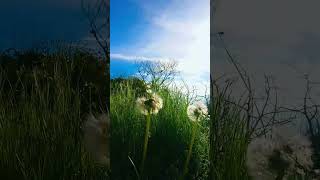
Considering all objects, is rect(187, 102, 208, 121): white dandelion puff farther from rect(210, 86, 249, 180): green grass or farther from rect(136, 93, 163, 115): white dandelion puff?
rect(136, 93, 163, 115): white dandelion puff

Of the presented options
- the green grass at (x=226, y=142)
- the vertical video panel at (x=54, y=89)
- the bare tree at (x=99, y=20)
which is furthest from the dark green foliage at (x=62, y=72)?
the green grass at (x=226, y=142)

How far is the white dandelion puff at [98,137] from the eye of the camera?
164 inches

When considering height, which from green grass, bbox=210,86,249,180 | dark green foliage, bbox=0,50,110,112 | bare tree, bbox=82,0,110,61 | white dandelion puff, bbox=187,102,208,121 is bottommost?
green grass, bbox=210,86,249,180

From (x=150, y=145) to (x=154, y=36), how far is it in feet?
2.73

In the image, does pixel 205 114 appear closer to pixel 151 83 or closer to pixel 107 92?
pixel 151 83

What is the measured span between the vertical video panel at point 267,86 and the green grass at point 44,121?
1036 millimetres

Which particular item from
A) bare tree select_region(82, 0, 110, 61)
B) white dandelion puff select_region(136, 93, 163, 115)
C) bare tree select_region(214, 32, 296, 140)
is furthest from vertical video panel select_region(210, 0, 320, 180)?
bare tree select_region(82, 0, 110, 61)

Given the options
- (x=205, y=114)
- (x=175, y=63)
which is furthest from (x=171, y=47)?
(x=205, y=114)

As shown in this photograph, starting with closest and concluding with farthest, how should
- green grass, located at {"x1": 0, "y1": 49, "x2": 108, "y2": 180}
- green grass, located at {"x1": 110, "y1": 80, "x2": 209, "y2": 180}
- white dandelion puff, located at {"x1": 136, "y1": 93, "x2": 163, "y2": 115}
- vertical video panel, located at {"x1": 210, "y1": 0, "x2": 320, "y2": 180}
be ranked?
green grass, located at {"x1": 0, "y1": 49, "x2": 108, "y2": 180} < vertical video panel, located at {"x1": 210, "y1": 0, "x2": 320, "y2": 180} < green grass, located at {"x1": 110, "y1": 80, "x2": 209, "y2": 180} < white dandelion puff, located at {"x1": 136, "y1": 93, "x2": 163, "y2": 115}

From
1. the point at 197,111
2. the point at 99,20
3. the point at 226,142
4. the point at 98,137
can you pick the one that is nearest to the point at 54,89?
the point at 98,137

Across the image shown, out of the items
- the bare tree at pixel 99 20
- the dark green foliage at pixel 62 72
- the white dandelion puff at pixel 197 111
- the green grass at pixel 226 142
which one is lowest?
the green grass at pixel 226 142

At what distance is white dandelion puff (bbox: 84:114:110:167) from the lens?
4.17 metres

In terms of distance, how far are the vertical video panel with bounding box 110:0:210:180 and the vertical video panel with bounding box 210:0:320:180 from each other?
6.5 inches

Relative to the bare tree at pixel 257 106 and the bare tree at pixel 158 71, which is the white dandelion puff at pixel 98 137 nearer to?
the bare tree at pixel 158 71
